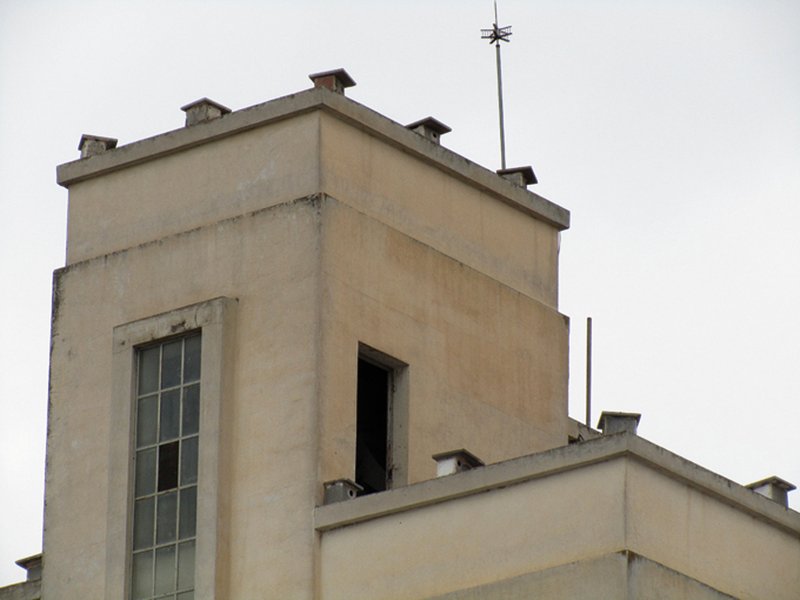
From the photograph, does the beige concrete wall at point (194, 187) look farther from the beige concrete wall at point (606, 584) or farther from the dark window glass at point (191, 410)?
the beige concrete wall at point (606, 584)

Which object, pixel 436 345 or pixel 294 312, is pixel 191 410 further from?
pixel 436 345

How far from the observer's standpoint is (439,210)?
3662 centimetres

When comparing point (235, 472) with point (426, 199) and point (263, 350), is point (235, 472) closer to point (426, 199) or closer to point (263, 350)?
point (263, 350)

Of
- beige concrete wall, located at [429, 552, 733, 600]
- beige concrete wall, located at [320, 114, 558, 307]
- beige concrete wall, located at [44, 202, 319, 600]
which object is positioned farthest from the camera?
beige concrete wall, located at [320, 114, 558, 307]

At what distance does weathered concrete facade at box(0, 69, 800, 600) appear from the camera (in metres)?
32.4

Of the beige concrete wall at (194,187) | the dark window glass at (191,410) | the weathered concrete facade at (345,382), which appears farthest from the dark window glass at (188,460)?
the beige concrete wall at (194,187)

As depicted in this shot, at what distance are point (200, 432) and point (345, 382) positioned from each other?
1585 millimetres

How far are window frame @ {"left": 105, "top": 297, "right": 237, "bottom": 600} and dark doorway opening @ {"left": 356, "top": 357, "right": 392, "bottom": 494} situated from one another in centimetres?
163

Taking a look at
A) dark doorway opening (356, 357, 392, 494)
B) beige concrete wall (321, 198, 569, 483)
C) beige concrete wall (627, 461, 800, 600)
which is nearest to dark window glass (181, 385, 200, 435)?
beige concrete wall (321, 198, 569, 483)

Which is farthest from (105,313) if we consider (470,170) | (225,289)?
(470,170)

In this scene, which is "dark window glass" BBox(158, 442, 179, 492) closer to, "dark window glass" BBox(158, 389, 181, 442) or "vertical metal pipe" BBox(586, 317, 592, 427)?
"dark window glass" BBox(158, 389, 181, 442)

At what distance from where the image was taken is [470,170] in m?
37.2

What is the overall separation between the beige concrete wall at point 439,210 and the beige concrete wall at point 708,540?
5.06 metres

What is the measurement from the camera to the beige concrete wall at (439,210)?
1403 inches
